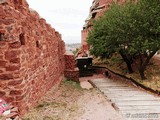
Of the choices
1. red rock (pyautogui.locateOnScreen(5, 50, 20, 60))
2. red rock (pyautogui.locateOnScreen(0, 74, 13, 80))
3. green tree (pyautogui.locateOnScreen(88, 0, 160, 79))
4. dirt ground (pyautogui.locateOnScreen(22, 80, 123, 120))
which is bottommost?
dirt ground (pyautogui.locateOnScreen(22, 80, 123, 120))

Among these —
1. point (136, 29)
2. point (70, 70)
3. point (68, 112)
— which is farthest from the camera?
point (70, 70)

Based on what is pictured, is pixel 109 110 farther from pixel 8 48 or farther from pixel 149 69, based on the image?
pixel 149 69

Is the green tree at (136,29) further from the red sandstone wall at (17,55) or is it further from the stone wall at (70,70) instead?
the red sandstone wall at (17,55)

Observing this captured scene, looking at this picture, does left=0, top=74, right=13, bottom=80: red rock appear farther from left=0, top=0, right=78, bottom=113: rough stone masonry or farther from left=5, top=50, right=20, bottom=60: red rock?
left=5, top=50, right=20, bottom=60: red rock

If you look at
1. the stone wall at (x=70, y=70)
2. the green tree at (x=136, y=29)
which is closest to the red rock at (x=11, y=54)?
the green tree at (x=136, y=29)

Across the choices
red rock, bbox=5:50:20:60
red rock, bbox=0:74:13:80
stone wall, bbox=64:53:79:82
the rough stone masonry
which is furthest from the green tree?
red rock, bbox=0:74:13:80

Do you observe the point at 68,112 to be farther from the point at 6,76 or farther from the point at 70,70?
the point at 70,70

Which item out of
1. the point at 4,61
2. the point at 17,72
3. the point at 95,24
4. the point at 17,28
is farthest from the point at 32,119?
the point at 95,24

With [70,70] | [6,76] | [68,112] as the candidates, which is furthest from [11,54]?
[70,70]

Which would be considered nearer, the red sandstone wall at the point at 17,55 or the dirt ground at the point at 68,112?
the red sandstone wall at the point at 17,55

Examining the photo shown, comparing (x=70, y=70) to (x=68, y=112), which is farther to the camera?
(x=70, y=70)

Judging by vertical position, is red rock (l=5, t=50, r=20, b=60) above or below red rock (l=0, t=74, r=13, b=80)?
above

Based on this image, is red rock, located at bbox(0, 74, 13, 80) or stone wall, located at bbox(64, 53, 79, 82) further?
stone wall, located at bbox(64, 53, 79, 82)

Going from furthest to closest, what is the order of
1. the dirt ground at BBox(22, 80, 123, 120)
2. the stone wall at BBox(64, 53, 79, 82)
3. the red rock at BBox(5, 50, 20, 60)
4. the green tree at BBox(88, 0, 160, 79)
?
1. the stone wall at BBox(64, 53, 79, 82)
2. the green tree at BBox(88, 0, 160, 79)
3. the dirt ground at BBox(22, 80, 123, 120)
4. the red rock at BBox(5, 50, 20, 60)
